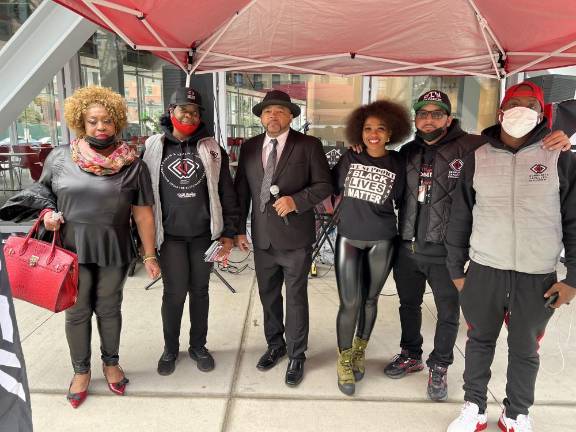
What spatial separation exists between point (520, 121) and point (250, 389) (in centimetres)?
228

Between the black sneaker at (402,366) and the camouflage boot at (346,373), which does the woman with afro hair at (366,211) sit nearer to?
the camouflage boot at (346,373)

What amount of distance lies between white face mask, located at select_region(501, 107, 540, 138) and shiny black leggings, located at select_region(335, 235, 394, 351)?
0.97m

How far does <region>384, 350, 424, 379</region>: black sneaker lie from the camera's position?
3.02 meters

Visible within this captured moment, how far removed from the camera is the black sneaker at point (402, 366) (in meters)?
3.02

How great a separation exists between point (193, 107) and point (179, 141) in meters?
0.24

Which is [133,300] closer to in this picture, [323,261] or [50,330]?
[50,330]

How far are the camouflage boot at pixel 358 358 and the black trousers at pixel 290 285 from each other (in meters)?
0.35

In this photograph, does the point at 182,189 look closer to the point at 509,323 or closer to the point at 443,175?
the point at 443,175

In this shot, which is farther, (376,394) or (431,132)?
(376,394)

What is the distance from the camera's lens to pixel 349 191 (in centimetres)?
273

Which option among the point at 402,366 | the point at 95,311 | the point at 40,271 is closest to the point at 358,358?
the point at 402,366

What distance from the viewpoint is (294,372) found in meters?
2.95

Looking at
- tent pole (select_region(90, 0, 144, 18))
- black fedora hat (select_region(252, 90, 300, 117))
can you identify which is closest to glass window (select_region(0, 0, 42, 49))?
tent pole (select_region(90, 0, 144, 18))

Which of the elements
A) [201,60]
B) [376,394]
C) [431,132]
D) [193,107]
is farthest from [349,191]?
[201,60]
